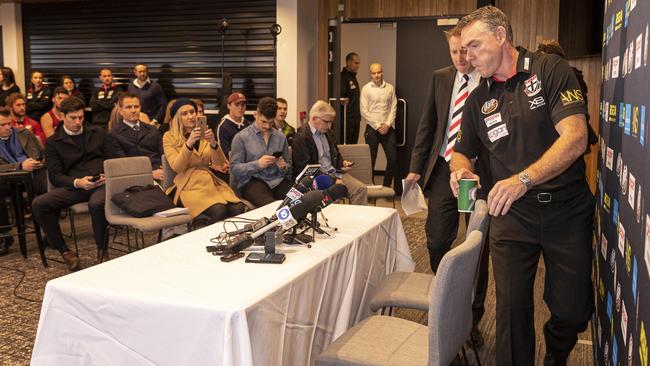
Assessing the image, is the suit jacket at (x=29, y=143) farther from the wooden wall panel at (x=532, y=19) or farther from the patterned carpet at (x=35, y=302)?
the wooden wall panel at (x=532, y=19)

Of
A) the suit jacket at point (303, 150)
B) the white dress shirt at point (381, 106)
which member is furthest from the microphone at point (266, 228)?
the white dress shirt at point (381, 106)

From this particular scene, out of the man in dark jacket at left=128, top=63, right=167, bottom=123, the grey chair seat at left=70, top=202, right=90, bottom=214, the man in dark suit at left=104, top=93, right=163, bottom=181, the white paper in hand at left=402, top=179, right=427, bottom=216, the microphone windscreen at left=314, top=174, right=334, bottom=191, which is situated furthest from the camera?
the man in dark jacket at left=128, top=63, right=167, bottom=123

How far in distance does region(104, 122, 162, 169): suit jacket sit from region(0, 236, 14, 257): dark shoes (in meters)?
1.17

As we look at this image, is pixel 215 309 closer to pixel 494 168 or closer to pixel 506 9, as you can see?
pixel 494 168

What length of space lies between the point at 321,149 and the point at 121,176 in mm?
1702

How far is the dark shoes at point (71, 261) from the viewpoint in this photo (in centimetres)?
504

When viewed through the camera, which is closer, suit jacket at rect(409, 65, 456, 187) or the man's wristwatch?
the man's wristwatch

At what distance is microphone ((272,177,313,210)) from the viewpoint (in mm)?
2588

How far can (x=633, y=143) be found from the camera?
181cm

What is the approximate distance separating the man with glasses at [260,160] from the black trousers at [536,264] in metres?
2.76

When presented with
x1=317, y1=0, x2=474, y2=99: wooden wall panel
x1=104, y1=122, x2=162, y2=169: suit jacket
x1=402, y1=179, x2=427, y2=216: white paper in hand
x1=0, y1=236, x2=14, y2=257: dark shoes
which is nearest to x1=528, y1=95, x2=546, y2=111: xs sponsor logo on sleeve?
x1=402, y1=179, x2=427, y2=216: white paper in hand

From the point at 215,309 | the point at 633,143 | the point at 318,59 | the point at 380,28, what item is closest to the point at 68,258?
the point at 215,309

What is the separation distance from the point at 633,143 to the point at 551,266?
0.86 metres

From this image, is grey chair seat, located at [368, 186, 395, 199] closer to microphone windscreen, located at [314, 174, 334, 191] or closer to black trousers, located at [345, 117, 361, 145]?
microphone windscreen, located at [314, 174, 334, 191]
